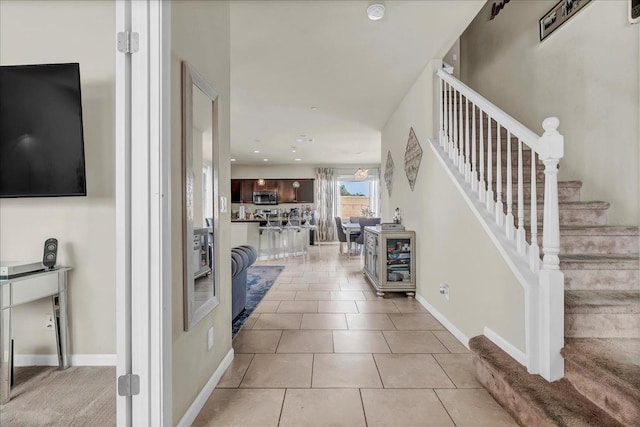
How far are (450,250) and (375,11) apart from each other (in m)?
2.10

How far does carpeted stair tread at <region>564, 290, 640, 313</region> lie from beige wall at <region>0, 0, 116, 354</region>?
3.04 meters

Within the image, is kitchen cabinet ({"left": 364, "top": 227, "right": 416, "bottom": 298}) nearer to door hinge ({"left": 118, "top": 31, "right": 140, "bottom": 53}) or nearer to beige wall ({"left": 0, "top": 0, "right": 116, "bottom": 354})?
beige wall ({"left": 0, "top": 0, "right": 116, "bottom": 354})

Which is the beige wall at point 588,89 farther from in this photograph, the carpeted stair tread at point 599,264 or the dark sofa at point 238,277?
the dark sofa at point 238,277

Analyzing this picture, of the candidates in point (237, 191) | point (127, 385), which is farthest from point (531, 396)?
point (237, 191)

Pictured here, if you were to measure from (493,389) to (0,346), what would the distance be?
2896mm

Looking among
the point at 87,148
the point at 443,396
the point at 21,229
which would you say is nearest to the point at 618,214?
the point at 443,396

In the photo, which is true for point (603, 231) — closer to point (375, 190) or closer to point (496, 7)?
point (496, 7)

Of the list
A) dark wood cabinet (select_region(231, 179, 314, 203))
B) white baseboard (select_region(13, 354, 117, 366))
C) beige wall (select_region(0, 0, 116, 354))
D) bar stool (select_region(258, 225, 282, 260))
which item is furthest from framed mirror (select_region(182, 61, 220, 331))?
dark wood cabinet (select_region(231, 179, 314, 203))

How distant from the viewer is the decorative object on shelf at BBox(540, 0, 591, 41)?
287cm

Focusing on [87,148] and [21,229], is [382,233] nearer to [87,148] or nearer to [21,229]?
[87,148]

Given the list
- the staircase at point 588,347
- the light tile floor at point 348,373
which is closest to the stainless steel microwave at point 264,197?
the light tile floor at point 348,373

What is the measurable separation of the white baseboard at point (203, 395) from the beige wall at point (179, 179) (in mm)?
29

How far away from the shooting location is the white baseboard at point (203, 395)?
1499 millimetres

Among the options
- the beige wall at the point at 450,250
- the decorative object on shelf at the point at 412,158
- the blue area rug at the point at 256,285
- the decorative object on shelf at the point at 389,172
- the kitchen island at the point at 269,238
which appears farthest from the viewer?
the kitchen island at the point at 269,238
